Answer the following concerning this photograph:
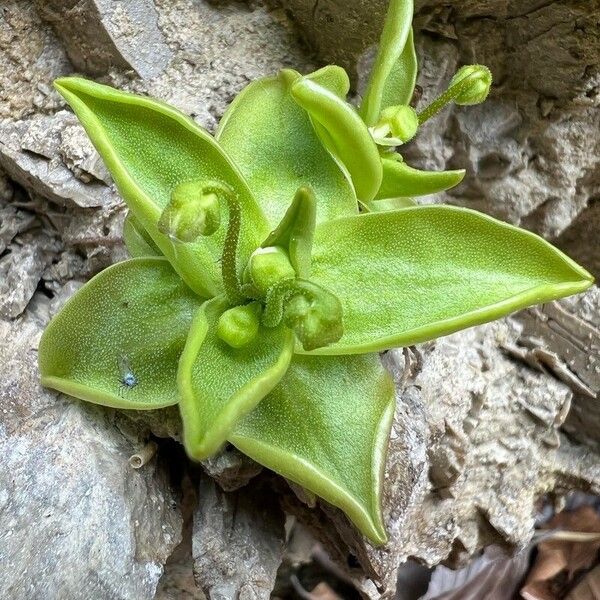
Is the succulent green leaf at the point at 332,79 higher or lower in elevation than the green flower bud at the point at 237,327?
higher

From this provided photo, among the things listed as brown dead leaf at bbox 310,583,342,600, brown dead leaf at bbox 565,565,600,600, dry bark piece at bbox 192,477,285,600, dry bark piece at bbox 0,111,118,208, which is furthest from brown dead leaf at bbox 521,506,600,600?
dry bark piece at bbox 0,111,118,208

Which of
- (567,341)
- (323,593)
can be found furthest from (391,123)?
(323,593)

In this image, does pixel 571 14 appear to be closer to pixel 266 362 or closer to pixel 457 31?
pixel 457 31

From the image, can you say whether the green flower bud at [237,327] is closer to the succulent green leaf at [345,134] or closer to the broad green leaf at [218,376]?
the broad green leaf at [218,376]

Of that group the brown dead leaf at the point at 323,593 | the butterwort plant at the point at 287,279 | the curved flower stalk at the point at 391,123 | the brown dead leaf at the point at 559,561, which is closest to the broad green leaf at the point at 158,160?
the butterwort plant at the point at 287,279

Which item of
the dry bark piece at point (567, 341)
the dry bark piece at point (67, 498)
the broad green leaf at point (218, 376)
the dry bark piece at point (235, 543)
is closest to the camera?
the broad green leaf at point (218, 376)

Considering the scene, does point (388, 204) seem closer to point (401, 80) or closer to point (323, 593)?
point (401, 80)

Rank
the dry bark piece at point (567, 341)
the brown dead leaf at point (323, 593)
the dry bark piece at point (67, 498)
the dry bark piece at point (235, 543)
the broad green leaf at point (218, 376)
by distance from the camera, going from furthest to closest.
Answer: the brown dead leaf at point (323, 593) → the dry bark piece at point (567, 341) → the dry bark piece at point (235, 543) → the dry bark piece at point (67, 498) → the broad green leaf at point (218, 376)

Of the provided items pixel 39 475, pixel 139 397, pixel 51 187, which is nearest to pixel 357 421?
pixel 139 397

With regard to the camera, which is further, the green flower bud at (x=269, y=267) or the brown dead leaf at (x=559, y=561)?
the brown dead leaf at (x=559, y=561)
